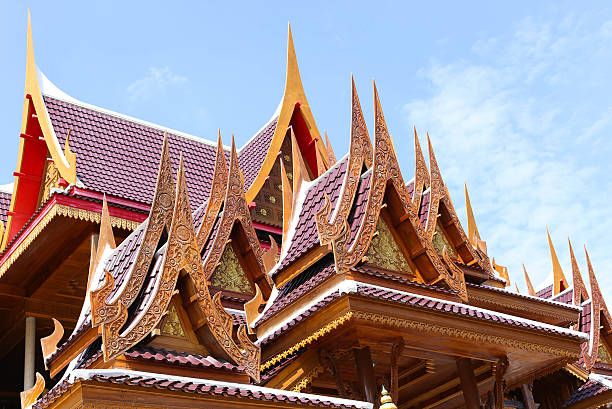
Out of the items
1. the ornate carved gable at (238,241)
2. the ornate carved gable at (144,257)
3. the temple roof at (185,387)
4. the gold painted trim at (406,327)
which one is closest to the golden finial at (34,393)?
the temple roof at (185,387)

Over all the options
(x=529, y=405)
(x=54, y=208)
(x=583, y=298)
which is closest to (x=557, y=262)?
(x=583, y=298)

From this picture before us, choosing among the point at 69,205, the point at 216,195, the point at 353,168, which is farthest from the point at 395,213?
the point at 69,205

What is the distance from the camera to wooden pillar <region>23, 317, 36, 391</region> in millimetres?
11930

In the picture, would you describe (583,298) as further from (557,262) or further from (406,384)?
(406,384)

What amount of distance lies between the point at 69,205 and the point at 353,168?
3.97m

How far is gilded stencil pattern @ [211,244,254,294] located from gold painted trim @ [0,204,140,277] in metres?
2.15

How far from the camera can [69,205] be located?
11.2m

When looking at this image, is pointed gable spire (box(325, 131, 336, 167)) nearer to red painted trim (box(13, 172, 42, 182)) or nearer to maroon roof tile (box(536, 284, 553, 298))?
red painted trim (box(13, 172, 42, 182))

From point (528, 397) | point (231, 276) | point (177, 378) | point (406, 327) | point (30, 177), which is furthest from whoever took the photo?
point (30, 177)

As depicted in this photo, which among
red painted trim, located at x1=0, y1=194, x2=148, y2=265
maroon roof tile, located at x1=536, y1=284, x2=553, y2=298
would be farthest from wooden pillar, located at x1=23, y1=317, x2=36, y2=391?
maroon roof tile, located at x1=536, y1=284, x2=553, y2=298

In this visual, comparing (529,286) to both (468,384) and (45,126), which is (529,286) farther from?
(45,126)

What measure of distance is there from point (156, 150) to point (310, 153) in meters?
2.59

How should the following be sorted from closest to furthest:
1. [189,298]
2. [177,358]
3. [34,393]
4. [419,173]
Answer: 1. [177,358]
2. [189,298]
3. [34,393]
4. [419,173]

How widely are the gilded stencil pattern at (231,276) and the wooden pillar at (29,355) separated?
3716mm
